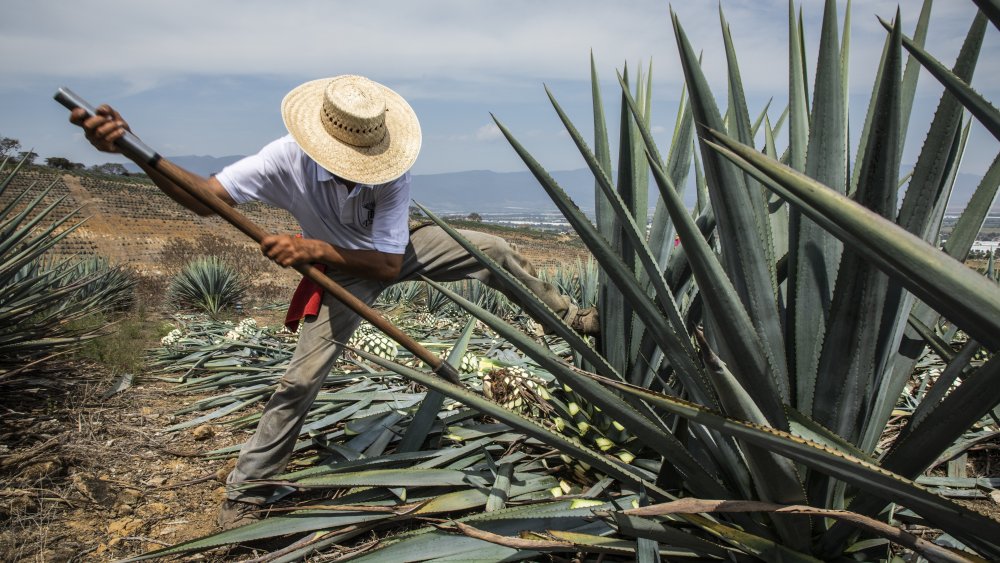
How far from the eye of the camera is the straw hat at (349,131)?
2480mm

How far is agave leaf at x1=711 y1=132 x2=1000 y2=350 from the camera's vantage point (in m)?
0.90

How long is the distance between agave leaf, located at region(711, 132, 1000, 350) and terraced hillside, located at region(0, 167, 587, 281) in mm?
17081

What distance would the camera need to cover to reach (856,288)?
1414 mm

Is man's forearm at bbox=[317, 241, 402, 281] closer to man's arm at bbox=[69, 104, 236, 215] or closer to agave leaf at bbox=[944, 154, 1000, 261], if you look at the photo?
man's arm at bbox=[69, 104, 236, 215]

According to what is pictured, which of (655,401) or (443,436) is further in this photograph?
(443,436)

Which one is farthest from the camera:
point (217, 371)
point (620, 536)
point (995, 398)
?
point (217, 371)

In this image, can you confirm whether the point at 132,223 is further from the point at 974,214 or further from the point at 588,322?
the point at 974,214

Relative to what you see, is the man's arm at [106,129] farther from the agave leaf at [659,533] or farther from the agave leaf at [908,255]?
the agave leaf at [908,255]

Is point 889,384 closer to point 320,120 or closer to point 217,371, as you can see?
point 320,120

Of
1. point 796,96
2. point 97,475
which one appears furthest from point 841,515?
point 97,475

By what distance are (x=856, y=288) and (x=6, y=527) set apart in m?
2.91

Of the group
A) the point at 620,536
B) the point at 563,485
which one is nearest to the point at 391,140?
the point at 563,485

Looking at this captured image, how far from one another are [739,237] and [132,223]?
32.1 m

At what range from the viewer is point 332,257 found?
266 cm
